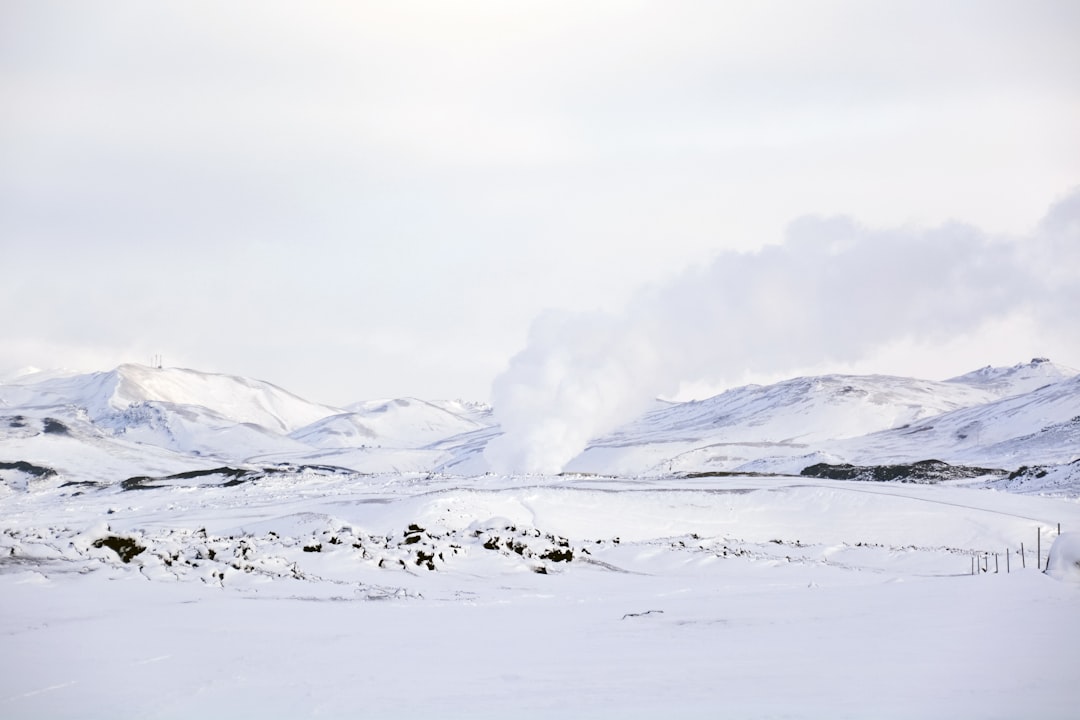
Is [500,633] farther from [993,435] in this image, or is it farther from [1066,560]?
[993,435]

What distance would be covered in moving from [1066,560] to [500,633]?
8761 mm

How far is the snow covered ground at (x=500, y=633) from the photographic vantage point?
652 cm

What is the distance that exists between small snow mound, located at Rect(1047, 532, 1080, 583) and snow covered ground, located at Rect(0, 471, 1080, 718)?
372 mm

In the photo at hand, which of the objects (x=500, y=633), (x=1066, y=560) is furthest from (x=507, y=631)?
(x=1066, y=560)

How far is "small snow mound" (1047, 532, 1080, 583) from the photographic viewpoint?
43.3 feet

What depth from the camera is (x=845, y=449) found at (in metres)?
166

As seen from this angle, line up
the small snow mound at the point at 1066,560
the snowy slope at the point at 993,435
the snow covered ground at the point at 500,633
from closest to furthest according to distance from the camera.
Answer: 1. the snow covered ground at the point at 500,633
2. the small snow mound at the point at 1066,560
3. the snowy slope at the point at 993,435

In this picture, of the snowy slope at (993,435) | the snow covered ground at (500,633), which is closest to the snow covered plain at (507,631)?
the snow covered ground at (500,633)

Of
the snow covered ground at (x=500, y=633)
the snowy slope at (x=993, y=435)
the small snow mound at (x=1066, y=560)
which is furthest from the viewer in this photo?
the snowy slope at (x=993, y=435)

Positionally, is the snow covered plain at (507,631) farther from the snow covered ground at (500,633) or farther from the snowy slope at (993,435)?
the snowy slope at (993,435)

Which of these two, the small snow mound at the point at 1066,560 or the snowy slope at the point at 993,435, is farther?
the snowy slope at the point at 993,435

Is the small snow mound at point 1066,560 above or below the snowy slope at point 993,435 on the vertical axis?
below

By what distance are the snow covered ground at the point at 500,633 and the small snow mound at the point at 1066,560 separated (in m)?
0.37

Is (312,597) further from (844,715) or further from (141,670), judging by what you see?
(844,715)
